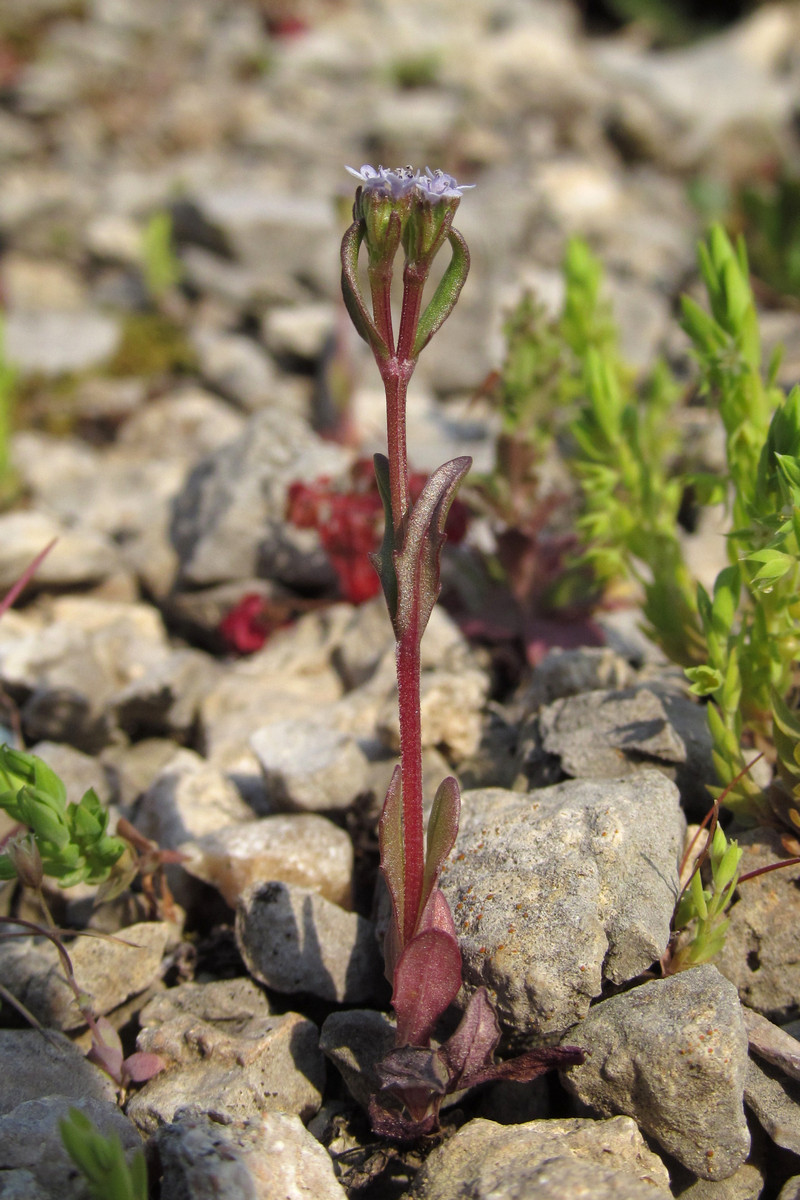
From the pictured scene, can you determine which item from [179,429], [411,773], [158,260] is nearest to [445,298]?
[411,773]

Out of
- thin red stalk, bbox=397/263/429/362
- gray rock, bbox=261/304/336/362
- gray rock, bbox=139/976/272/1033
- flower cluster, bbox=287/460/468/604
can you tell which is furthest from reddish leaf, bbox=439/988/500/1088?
gray rock, bbox=261/304/336/362

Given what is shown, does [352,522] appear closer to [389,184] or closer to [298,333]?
[389,184]

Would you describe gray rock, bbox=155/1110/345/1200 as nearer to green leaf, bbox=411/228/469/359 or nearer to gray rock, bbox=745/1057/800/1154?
gray rock, bbox=745/1057/800/1154

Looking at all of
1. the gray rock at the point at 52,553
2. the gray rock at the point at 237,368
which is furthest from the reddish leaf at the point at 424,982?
the gray rock at the point at 237,368

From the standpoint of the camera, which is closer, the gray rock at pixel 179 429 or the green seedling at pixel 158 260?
the gray rock at pixel 179 429

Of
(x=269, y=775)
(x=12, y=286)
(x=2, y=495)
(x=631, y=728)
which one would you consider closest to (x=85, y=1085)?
(x=269, y=775)

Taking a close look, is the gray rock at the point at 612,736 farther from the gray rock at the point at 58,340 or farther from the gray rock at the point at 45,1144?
the gray rock at the point at 58,340

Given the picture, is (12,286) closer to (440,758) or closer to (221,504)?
(221,504)
